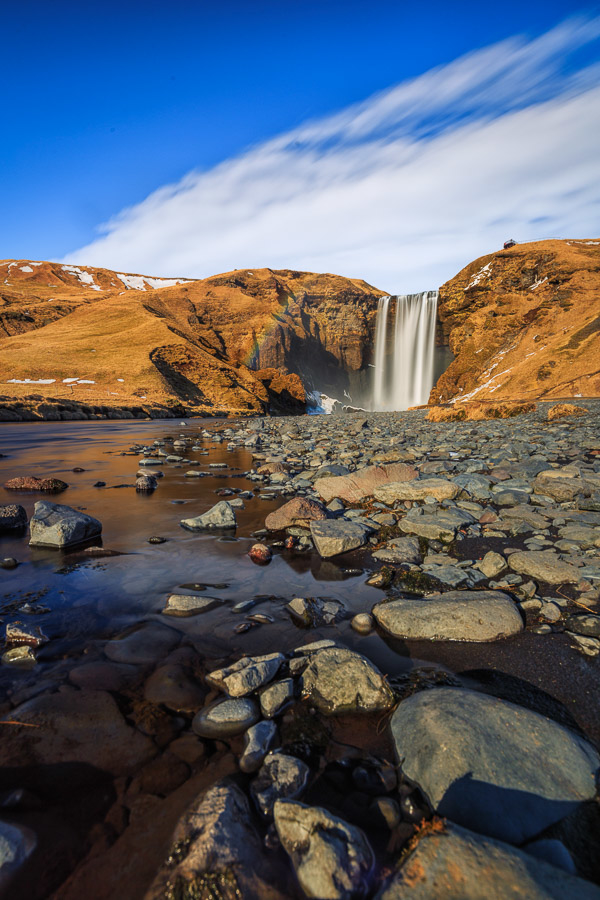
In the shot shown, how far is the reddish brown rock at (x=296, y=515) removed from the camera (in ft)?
19.8

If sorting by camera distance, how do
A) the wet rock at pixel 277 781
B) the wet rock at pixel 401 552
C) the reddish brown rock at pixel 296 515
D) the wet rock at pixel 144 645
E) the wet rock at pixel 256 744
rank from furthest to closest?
the reddish brown rock at pixel 296 515, the wet rock at pixel 401 552, the wet rock at pixel 144 645, the wet rock at pixel 256 744, the wet rock at pixel 277 781

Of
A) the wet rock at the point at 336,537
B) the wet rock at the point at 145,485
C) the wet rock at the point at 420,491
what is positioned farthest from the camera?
the wet rock at the point at 145,485

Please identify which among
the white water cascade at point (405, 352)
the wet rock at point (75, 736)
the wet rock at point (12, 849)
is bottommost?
the wet rock at point (75, 736)

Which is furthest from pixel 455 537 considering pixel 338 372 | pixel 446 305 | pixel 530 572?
pixel 338 372

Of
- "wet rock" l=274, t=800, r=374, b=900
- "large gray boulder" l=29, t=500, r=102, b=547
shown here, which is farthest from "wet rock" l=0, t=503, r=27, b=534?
"wet rock" l=274, t=800, r=374, b=900

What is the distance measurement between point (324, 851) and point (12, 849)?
1352 millimetres

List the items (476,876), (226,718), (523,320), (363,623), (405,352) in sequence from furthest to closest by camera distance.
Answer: (405,352)
(523,320)
(363,623)
(226,718)
(476,876)

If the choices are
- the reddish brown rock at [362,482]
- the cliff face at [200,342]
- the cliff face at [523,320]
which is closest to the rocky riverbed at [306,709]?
the reddish brown rock at [362,482]

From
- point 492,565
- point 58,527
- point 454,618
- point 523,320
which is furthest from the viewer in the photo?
point 523,320

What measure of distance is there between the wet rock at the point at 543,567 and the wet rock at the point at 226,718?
10.6 feet

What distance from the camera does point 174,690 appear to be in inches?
108

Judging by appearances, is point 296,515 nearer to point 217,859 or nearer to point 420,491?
point 420,491

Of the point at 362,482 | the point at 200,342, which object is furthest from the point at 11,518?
the point at 200,342

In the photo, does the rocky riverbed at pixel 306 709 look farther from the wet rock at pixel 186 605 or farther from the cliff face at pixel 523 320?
the cliff face at pixel 523 320
